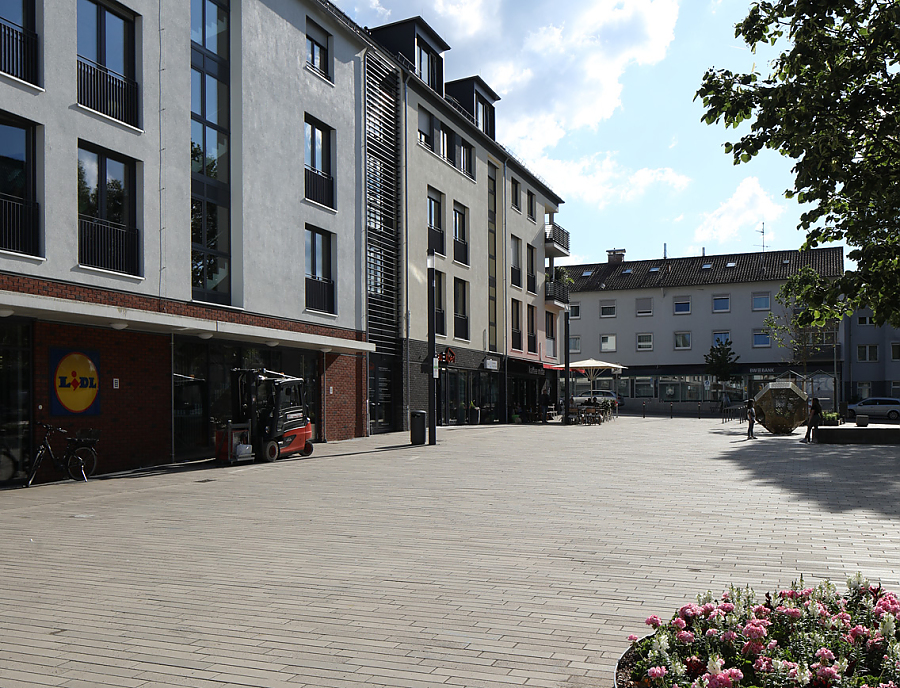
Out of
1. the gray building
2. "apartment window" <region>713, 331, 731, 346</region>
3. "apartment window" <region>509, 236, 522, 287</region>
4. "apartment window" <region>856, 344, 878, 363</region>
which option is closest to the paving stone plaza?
"apartment window" <region>509, 236, 522, 287</region>

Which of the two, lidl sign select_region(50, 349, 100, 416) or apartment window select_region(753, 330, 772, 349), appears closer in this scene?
lidl sign select_region(50, 349, 100, 416)

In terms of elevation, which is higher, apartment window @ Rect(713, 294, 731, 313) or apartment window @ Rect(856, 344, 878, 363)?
apartment window @ Rect(713, 294, 731, 313)

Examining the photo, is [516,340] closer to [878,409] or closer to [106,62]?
[878,409]

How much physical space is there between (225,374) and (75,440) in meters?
5.26

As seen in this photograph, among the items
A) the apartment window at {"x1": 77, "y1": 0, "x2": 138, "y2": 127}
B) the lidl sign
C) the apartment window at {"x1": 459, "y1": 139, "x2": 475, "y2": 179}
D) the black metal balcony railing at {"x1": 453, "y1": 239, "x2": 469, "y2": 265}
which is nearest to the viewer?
the lidl sign

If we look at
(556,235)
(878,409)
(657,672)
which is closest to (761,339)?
(878,409)

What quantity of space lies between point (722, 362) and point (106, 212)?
4788 cm

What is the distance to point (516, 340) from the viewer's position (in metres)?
41.0

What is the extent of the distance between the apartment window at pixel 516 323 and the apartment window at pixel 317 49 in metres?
18.2

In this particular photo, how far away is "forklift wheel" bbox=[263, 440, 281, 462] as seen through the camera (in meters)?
18.1

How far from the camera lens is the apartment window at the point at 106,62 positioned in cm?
1562

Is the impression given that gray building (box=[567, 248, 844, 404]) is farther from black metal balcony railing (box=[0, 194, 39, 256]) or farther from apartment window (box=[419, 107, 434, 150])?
black metal balcony railing (box=[0, 194, 39, 256])

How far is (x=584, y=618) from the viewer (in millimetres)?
5344

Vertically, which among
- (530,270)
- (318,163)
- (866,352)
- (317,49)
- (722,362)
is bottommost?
(722,362)
